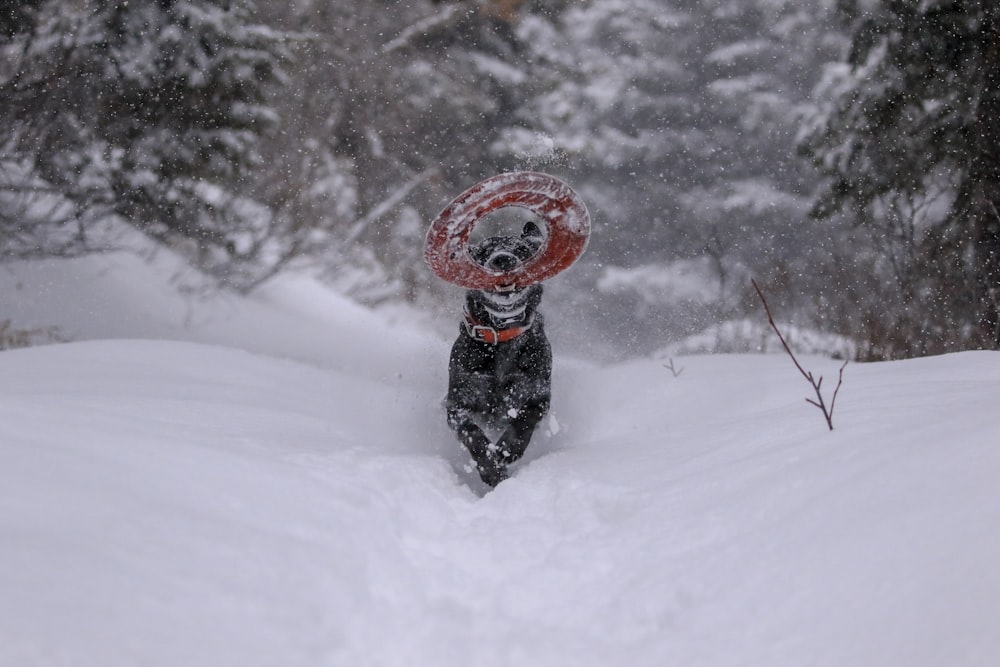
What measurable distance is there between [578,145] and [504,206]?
10.2 meters

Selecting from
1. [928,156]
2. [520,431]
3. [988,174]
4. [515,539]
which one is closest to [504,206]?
[520,431]

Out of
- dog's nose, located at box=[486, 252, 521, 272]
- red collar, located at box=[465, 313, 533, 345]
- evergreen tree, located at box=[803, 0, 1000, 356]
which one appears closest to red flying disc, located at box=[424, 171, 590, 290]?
dog's nose, located at box=[486, 252, 521, 272]

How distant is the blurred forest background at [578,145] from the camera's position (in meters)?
6.58

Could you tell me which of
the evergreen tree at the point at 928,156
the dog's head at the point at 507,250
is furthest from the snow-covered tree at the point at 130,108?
the evergreen tree at the point at 928,156

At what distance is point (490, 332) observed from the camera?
3703 millimetres

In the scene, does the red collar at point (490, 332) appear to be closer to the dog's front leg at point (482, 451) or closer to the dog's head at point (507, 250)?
the dog's head at point (507, 250)

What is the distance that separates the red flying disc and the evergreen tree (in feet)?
11.7

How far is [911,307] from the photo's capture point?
6.54m

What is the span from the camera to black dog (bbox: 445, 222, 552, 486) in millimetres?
3686

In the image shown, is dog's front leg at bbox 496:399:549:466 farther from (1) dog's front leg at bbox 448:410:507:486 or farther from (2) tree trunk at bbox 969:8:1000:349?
(2) tree trunk at bbox 969:8:1000:349

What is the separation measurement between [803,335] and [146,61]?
7.14 m

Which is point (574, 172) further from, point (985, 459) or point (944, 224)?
point (985, 459)

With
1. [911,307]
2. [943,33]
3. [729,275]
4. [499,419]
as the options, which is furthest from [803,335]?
[729,275]

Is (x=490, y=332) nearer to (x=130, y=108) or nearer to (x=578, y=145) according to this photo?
(x=130, y=108)
